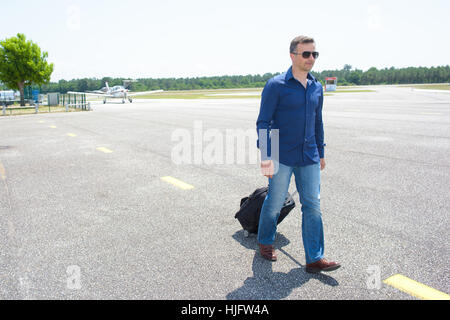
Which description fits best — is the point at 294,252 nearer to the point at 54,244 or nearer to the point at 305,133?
the point at 305,133

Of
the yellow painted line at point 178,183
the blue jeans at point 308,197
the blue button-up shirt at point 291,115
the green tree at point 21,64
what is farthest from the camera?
the green tree at point 21,64

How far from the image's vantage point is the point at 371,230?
413 centimetres

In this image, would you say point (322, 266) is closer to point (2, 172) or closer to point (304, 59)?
point (304, 59)

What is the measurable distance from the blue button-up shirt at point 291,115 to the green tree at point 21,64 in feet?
127

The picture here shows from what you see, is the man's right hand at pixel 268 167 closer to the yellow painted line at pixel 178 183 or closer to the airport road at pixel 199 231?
the airport road at pixel 199 231

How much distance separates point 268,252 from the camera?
11.4 feet

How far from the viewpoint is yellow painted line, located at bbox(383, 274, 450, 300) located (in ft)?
9.12

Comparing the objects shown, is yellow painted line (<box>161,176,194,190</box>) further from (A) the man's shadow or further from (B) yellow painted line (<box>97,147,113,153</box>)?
(B) yellow painted line (<box>97,147,113,153</box>)

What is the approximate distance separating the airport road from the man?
45cm

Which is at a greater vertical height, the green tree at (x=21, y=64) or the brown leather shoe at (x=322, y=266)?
the green tree at (x=21, y=64)

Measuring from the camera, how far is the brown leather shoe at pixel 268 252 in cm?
346

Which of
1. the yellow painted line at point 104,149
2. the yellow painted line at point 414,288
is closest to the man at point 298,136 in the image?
the yellow painted line at point 414,288
